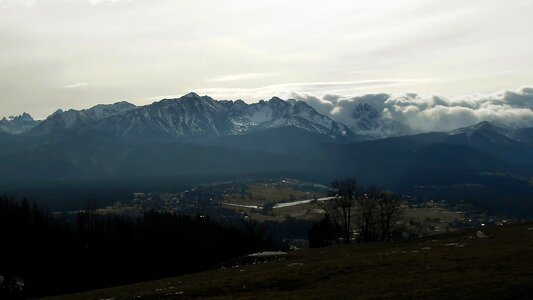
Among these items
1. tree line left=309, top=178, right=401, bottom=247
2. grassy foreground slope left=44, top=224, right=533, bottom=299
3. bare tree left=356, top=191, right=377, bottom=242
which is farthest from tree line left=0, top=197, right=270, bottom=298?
grassy foreground slope left=44, top=224, right=533, bottom=299

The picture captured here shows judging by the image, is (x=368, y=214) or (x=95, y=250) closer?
(x=368, y=214)

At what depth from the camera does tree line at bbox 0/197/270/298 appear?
129m

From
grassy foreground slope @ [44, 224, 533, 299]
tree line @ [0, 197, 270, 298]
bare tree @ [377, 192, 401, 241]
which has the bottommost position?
tree line @ [0, 197, 270, 298]

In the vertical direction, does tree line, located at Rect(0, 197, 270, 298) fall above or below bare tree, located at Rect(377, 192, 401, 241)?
below

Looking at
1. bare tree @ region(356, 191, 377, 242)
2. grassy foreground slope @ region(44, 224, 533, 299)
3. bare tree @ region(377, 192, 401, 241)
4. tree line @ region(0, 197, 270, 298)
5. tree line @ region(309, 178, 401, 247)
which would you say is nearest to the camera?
grassy foreground slope @ region(44, 224, 533, 299)

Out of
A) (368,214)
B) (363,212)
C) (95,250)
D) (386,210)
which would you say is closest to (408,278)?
(368,214)

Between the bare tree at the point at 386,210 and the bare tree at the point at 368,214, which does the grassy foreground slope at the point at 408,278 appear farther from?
the bare tree at the point at 368,214

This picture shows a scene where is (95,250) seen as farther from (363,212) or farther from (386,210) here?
(386,210)

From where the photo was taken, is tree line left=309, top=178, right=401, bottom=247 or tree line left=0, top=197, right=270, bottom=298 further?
tree line left=0, top=197, right=270, bottom=298

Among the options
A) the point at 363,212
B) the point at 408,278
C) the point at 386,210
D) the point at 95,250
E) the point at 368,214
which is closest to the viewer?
the point at 408,278

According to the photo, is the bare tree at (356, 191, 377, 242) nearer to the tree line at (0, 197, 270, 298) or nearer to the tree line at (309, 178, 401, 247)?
the tree line at (309, 178, 401, 247)

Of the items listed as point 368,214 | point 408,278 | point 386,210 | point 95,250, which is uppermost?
point 408,278

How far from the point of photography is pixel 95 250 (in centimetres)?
13938

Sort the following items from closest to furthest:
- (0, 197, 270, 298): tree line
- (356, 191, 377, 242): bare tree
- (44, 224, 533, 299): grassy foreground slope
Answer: (44, 224, 533, 299): grassy foreground slope, (356, 191, 377, 242): bare tree, (0, 197, 270, 298): tree line
